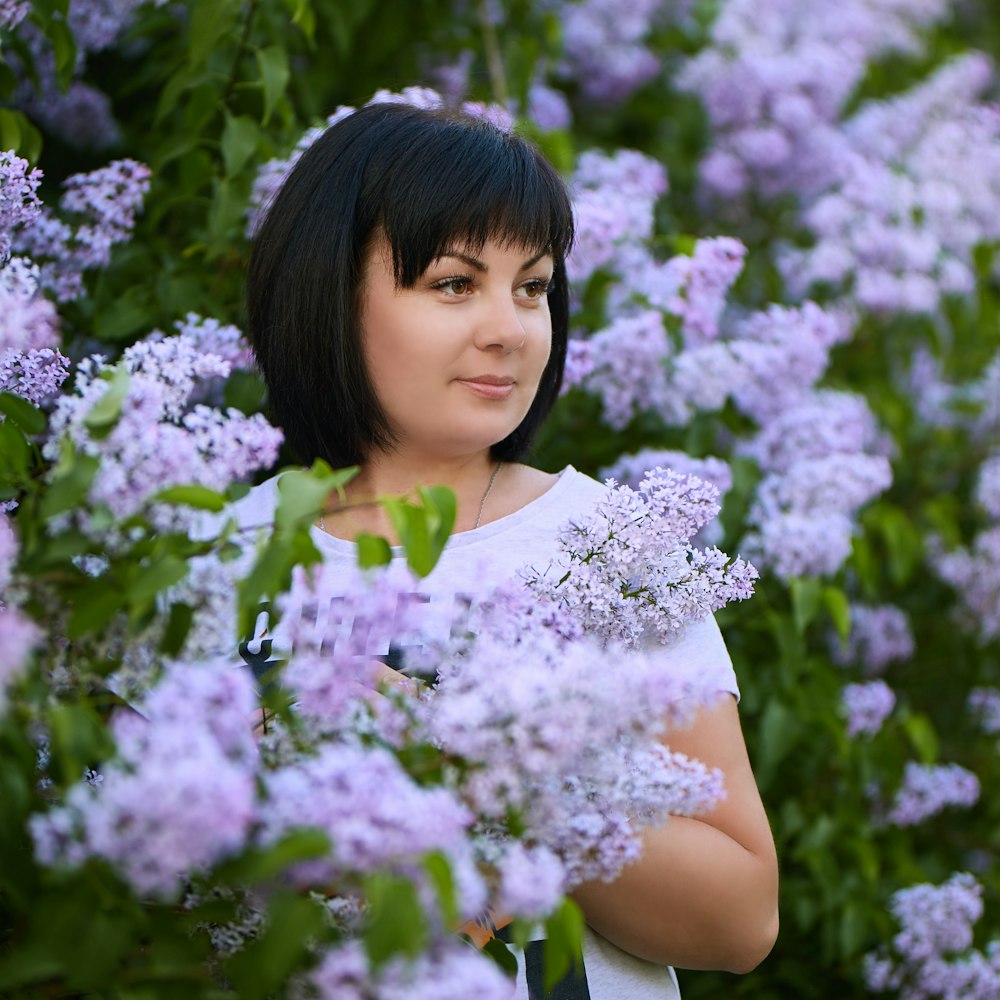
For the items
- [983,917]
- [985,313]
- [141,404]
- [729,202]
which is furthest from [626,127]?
[141,404]

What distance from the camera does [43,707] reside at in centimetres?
94

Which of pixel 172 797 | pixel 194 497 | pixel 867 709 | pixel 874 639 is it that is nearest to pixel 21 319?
pixel 194 497

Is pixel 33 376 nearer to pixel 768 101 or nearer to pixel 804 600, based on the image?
pixel 804 600

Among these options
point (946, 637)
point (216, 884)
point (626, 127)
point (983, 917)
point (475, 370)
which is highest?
point (626, 127)

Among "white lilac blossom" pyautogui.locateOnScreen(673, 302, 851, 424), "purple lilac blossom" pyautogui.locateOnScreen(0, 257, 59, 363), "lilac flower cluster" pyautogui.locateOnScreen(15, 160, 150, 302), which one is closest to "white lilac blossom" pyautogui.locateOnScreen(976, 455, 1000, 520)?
"white lilac blossom" pyautogui.locateOnScreen(673, 302, 851, 424)

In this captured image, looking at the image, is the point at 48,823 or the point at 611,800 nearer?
the point at 48,823

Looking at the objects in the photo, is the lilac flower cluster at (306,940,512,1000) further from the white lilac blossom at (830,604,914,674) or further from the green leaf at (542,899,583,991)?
the white lilac blossom at (830,604,914,674)

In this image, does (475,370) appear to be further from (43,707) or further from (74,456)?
(43,707)

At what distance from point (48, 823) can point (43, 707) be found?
0.48 feet

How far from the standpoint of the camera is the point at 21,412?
1.25m

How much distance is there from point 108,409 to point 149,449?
44mm

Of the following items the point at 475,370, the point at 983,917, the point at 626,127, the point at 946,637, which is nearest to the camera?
the point at 475,370

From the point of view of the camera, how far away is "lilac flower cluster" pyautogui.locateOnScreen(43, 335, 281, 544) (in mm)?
971

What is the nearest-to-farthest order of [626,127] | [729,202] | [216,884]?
1. [216,884]
2. [729,202]
3. [626,127]
